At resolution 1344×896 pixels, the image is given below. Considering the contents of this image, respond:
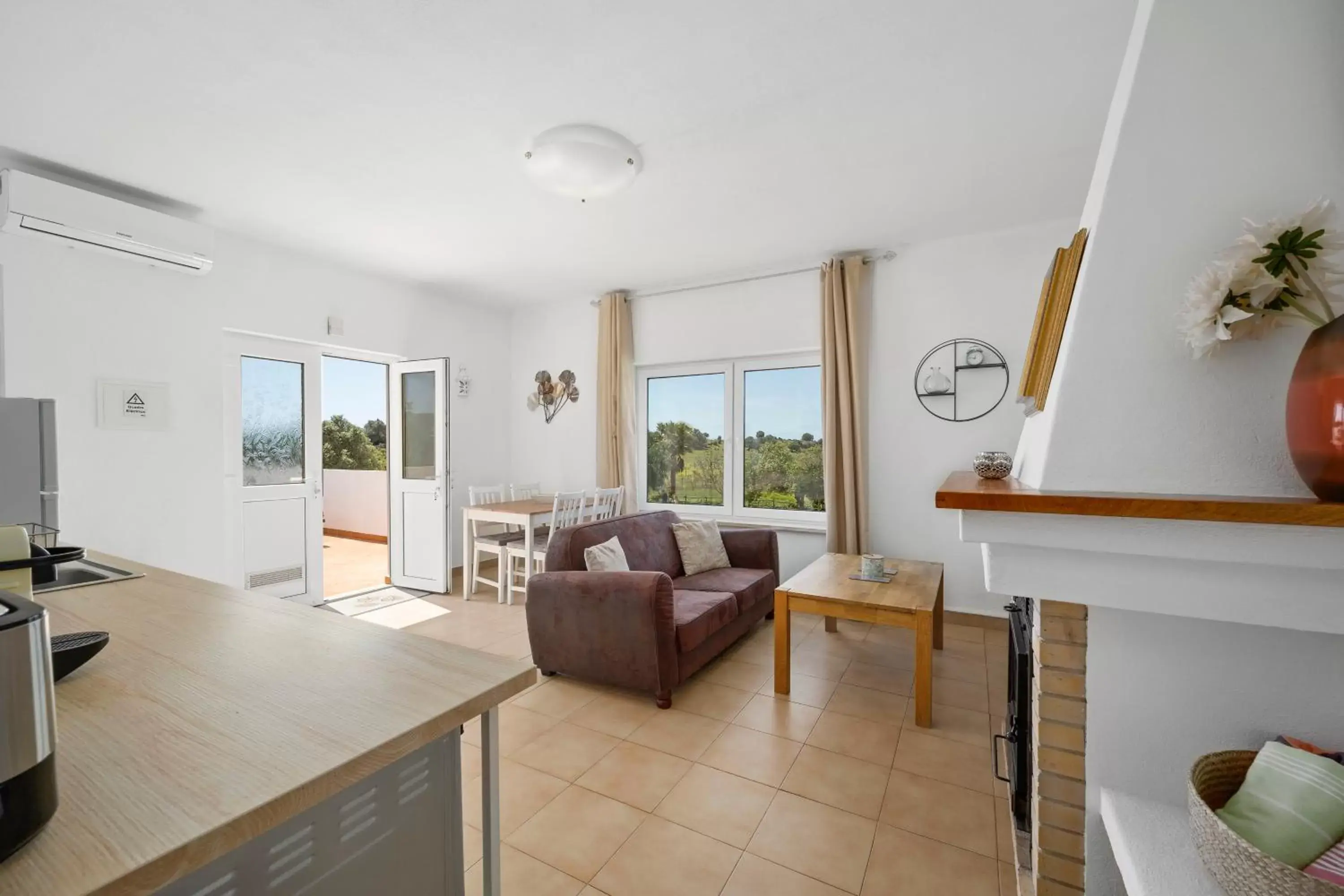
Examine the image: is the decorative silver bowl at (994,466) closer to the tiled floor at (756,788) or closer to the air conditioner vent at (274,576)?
the tiled floor at (756,788)

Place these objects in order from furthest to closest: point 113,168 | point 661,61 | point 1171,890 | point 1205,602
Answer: point 113,168
point 661,61
point 1205,602
point 1171,890

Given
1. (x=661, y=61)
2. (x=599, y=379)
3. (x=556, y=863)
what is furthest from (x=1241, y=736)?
(x=599, y=379)

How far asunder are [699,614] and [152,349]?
11.5 feet

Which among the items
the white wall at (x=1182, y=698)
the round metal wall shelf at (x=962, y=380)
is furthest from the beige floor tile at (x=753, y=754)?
the round metal wall shelf at (x=962, y=380)

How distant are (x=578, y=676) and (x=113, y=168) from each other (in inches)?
136

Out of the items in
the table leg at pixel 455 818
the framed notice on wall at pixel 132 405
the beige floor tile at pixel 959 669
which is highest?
the framed notice on wall at pixel 132 405

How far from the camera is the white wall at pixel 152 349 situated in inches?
112

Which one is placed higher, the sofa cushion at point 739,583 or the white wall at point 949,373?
the white wall at point 949,373

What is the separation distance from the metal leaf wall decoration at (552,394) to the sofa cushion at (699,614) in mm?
2523

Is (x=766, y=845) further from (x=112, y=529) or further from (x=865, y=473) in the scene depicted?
(x=112, y=529)

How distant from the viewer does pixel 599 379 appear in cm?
490

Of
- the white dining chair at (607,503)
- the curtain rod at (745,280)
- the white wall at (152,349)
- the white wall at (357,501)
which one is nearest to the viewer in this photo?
the white wall at (152,349)

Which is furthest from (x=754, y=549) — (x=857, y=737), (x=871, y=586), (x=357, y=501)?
(x=357, y=501)

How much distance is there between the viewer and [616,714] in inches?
102
